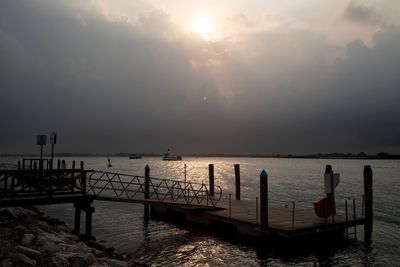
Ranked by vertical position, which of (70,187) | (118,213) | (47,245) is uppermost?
(70,187)

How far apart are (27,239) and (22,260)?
8.75 ft

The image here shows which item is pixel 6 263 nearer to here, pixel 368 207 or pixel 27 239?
pixel 27 239

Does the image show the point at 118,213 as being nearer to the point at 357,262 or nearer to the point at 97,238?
the point at 97,238

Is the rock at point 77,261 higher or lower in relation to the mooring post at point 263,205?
lower

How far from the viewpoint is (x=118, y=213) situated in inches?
1265

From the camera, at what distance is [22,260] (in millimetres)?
9992

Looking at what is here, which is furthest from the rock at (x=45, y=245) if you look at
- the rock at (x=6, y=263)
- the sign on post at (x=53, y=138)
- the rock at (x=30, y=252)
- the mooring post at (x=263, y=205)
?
the sign on post at (x=53, y=138)

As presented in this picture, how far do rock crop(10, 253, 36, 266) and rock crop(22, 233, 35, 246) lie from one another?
1982mm

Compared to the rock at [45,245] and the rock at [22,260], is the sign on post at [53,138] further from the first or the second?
the rock at [22,260]

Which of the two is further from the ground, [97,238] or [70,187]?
[70,187]

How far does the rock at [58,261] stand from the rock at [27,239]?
174 centimetres

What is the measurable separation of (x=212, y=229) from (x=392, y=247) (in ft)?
33.8

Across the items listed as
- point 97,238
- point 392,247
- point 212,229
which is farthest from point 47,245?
point 392,247

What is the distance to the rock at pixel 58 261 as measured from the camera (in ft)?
→ 35.1
